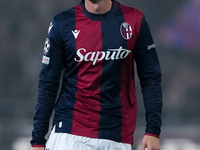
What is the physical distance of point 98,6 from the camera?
12.8 ft

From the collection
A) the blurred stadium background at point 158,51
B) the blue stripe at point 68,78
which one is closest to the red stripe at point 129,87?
the blue stripe at point 68,78

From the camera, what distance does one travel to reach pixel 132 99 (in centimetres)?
396

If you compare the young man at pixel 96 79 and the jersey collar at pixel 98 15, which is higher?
the jersey collar at pixel 98 15

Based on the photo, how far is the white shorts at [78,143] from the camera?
3779mm

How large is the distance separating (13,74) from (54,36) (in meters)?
5.56

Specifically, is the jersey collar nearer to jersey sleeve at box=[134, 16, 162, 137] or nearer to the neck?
the neck

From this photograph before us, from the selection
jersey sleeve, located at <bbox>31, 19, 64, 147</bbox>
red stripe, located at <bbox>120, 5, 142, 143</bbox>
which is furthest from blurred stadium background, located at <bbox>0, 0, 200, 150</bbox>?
jersey sleeve, located at <bbox>31, 19, 64, 147</bbox>

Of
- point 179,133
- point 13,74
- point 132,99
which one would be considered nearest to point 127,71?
point 132,99

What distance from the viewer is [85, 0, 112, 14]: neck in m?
3.90

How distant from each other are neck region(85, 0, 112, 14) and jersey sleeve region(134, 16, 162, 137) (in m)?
0.23

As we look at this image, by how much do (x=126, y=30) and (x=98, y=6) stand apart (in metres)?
Result: 0.21

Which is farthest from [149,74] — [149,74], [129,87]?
[129,87]

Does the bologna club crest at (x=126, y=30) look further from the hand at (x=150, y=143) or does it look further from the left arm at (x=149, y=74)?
the hand at (x=150, y=143)

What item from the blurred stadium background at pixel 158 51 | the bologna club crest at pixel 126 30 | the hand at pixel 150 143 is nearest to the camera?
the hand at pixel 150 143
